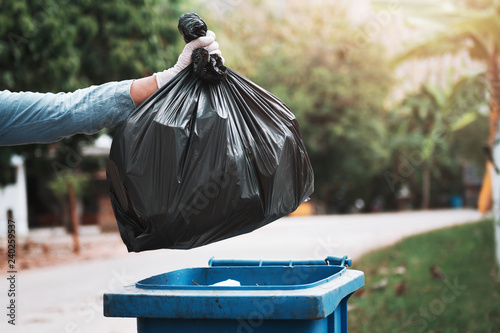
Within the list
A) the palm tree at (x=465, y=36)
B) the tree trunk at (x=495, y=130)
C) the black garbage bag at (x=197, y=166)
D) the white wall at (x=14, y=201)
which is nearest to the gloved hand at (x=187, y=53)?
the black garbage bag at (x=197, y=166)

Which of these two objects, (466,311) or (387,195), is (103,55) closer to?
(466,311)

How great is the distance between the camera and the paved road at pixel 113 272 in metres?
6.47

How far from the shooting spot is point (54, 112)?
2293mm

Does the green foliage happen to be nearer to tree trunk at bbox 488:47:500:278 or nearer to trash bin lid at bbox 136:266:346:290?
tree trunk at bbox 488:47:500:278

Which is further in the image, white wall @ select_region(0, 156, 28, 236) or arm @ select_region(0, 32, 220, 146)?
white wall @ select_region(0, 156, 28, 236)

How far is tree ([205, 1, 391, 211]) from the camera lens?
84.7ft

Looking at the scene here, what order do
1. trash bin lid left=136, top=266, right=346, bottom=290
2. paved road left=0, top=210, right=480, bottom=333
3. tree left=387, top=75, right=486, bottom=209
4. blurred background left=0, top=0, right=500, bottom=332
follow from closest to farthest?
trash bin lid left=136, top=266, right=346, bottom=290
paved road left=0, top=210, right=480, bottom=333
blurred background left=0, top=0, right=500, bottom=332
tree left=387, top=75, right=486, bottom=209

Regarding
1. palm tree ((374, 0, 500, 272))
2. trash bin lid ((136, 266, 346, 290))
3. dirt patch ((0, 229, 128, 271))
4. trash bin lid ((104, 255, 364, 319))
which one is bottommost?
dirt patch ((0, 229, 128, 271))

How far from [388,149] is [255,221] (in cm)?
2840

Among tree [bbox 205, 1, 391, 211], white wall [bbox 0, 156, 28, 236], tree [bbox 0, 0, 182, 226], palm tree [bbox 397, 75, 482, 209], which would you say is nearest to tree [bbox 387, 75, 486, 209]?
palm tree [bbox 397, 75, 482, 209]

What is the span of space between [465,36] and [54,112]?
774 centimetres

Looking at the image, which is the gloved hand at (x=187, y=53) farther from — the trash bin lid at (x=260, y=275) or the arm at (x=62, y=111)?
the trash bin lid at (x=260, y=275)

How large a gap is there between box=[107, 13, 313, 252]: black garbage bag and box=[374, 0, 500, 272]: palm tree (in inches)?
209

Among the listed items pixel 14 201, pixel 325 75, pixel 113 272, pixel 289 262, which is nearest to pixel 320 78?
pixel 325 75
